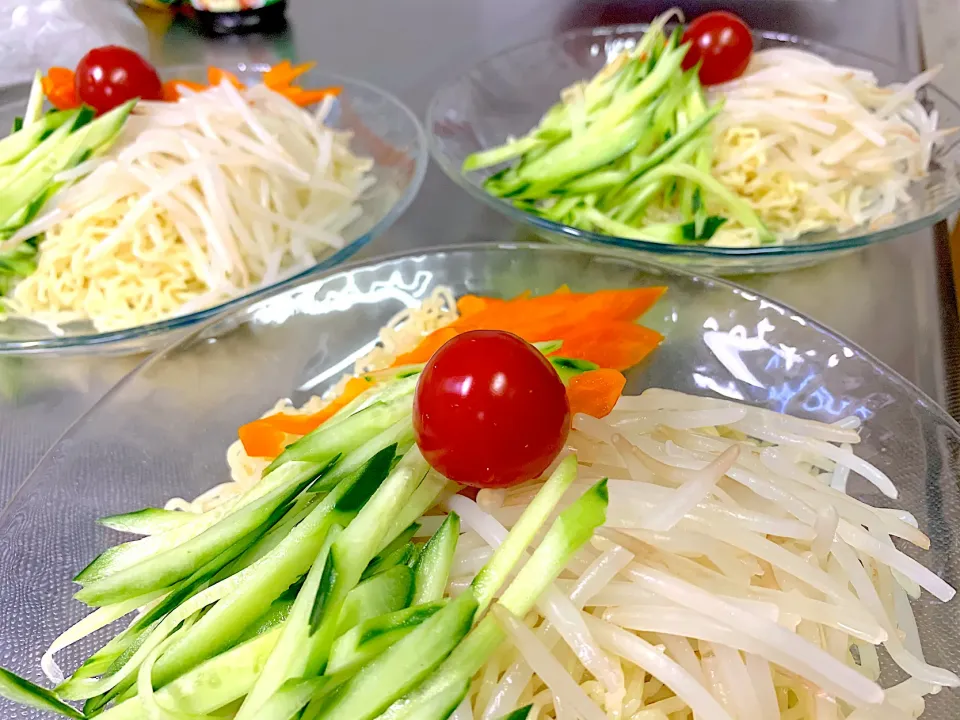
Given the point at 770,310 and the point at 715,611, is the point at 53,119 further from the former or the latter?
the point at 715,611

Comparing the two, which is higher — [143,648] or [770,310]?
[770,310]

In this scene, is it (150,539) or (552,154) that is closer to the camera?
(150,539)

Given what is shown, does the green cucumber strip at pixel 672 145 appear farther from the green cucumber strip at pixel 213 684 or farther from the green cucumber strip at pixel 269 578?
the green cucumber strip at pixel 213 684

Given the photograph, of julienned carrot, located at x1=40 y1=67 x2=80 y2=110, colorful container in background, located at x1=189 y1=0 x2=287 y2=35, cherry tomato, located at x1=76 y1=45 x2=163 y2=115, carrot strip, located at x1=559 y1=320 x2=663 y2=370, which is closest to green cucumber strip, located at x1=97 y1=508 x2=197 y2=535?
carrot strip, located at x1=559 y1=320 x2=663 y2=370

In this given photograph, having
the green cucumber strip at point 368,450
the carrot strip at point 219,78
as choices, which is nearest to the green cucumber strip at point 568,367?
the green cucumber strip at point 368,450

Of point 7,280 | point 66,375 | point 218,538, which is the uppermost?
point 218,538

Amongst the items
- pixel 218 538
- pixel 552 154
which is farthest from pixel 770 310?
pixel 218 538

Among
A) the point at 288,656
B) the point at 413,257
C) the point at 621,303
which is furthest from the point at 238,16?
the point at 288,656
